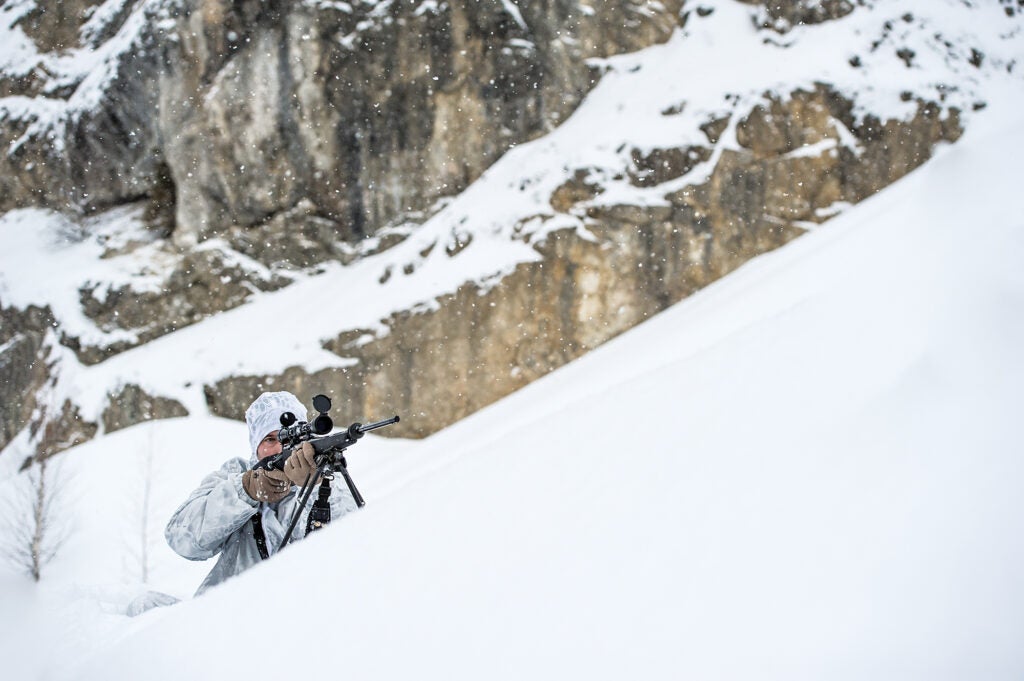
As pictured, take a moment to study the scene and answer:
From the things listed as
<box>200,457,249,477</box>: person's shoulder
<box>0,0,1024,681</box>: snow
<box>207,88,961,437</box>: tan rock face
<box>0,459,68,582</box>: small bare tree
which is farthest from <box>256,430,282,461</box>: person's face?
<box>0,459,68,582</box>: small bare tree

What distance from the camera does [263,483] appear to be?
2279 millimetres

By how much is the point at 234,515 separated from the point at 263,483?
0.14 m

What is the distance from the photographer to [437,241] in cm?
1245

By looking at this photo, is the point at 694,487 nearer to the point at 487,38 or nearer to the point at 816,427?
the point at 816,427

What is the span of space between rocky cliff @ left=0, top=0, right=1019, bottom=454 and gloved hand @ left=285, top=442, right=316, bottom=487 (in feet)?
30.1

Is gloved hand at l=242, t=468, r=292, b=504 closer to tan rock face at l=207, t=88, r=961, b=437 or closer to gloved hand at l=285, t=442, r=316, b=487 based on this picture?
gloved hand at l=285, t=442, r=316, b=487

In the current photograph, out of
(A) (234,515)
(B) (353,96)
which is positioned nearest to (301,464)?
(A) (234,515)

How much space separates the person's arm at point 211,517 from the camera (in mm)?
2266

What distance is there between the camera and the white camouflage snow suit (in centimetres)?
227

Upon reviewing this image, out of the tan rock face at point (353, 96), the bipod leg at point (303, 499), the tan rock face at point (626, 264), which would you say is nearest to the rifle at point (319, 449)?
the bipod leg at point (303, 499)

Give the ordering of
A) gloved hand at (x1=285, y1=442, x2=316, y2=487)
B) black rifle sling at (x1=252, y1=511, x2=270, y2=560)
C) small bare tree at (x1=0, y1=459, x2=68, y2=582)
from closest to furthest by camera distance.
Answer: gloved hand at (x1=285, y1=442, x2=316, y2=487) → black rifle sling at (x1=252, y1=511, x2=270, y2=560) → small bare tree at (x1=0, y1=459, x2=68, y2=582)

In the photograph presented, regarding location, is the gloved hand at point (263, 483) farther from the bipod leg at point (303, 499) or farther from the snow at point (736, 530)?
the snow at point (736, 530)

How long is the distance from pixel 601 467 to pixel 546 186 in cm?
1117

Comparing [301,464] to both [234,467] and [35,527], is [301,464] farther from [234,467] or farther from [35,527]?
[35,527]
